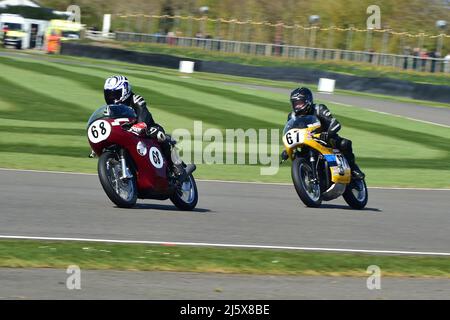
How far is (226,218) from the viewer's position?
11289 millimetres

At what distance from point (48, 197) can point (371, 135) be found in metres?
14.1

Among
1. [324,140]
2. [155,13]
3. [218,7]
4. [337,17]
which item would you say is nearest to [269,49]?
[337,17]

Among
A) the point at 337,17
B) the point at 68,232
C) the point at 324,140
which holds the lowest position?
the point at 68,232

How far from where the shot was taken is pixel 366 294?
7.39 m

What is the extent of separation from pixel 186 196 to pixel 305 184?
1.58 meters

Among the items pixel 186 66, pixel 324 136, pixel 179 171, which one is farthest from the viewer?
pixel 186 66

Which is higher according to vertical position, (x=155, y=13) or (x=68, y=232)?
(x=155, y=13)

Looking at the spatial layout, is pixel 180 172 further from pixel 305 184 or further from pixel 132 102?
pixel 305 184

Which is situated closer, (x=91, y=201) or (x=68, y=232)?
(x=68, y=232)

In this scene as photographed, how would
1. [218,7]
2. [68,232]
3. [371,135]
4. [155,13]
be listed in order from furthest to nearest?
[155,13] → [218,7] → [371,135] → [68,232]

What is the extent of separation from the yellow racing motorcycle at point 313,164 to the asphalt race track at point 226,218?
260 millimetres

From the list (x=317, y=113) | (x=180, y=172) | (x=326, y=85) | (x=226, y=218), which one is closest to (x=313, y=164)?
(x=317, y=113)

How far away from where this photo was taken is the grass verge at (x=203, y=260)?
26.4 feet
